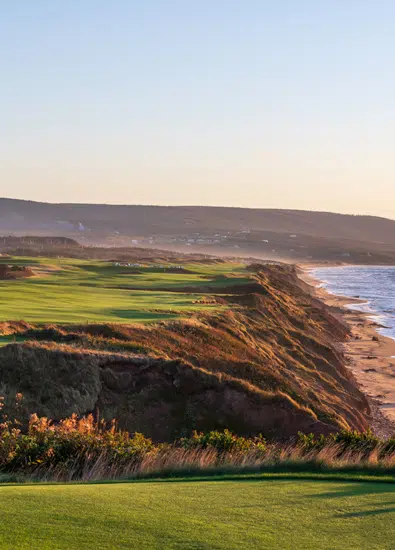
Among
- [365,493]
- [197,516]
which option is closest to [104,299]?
[365,493]

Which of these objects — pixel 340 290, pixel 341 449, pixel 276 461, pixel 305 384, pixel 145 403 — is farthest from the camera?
pixel 340 290

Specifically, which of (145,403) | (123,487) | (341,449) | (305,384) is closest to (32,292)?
(305,384)

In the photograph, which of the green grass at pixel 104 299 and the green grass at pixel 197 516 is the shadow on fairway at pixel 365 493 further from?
the green grass at pixel 104 299

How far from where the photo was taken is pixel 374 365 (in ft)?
139

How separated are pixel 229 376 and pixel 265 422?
191cm

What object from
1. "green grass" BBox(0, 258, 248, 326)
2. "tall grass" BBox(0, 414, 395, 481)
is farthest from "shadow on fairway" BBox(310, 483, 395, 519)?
"green grass" BBox(0, 258, 248, 326)

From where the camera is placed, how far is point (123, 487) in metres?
10.6

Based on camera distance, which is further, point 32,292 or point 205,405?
point 32,292

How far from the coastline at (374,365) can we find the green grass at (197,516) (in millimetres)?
15977

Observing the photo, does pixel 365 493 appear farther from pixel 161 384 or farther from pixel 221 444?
pixel 161 384

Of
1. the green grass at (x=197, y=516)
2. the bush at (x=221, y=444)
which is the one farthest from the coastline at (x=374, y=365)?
the green grass at (x=197, y=516)

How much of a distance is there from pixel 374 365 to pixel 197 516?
35.3 m

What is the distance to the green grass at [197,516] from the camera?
300 inches

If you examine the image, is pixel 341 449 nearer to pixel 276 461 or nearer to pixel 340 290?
pixel 276 461
